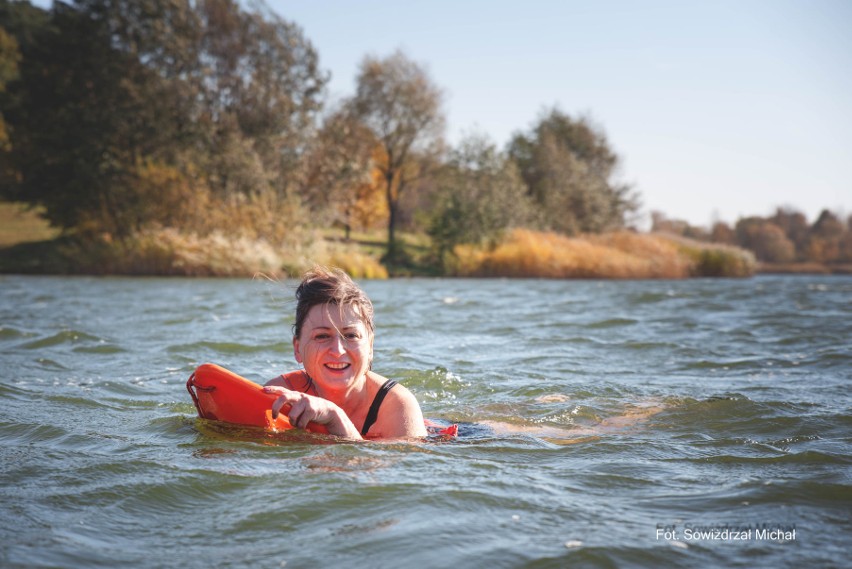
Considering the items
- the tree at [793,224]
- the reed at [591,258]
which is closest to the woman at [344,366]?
the reed at [591,258]

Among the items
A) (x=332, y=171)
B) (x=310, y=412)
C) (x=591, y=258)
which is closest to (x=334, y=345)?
(x=310, y=412)

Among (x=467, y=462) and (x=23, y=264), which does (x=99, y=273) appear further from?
(x=467, y=462)

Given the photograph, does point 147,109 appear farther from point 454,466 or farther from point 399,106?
point 454,466

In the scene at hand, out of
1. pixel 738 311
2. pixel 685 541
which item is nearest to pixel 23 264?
pixel 738 311

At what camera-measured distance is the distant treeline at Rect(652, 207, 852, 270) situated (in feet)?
181

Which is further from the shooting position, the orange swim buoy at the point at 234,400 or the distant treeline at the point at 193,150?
the distant treeline at the point at 193,150

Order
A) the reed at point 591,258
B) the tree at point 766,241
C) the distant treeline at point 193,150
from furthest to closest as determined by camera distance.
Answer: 1. the tree at point 766,241
2. the reed at point 591,258
3. the distant treeline at point 193,150

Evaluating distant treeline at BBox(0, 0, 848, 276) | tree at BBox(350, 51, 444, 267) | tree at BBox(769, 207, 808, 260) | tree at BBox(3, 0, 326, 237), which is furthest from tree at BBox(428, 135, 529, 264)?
tree at BBox(769, 207, 808, 260)

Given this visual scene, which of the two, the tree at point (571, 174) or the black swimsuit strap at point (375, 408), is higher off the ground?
the tree at point (571, 174)

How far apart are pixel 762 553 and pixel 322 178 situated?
3005 cm

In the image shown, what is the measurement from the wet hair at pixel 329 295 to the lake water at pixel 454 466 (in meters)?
0.69

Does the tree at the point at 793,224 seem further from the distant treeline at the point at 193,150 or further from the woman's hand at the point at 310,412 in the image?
the woman's hand at the point at 310,412

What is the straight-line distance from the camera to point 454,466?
3928mm

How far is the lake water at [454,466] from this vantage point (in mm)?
2871
